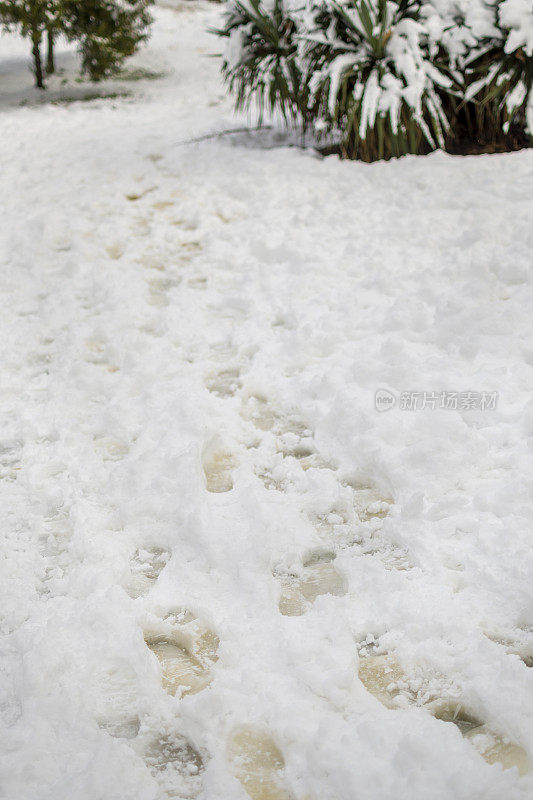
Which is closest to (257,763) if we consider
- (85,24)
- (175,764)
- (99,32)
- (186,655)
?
(175,764)

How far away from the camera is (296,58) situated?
471 cm

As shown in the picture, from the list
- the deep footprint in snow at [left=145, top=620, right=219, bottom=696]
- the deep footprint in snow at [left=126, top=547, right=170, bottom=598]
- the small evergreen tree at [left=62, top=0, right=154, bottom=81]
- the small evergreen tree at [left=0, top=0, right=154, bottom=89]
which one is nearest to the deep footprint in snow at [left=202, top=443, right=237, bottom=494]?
the deep footprint in snow at [left=126, top=547, right=170, bottom=598]

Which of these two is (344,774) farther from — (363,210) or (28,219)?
(28,219)

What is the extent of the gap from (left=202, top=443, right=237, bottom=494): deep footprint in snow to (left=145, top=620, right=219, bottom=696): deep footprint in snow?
0.58 meters

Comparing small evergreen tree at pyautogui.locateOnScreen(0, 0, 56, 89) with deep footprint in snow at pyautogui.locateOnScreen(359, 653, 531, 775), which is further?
small evergreen tree at pyautogui.locateOnScreen(0, 0, 56, 89)

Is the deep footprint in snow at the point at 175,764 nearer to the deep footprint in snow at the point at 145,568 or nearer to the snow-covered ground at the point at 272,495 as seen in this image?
the snow-covered ground at the point at 272,495

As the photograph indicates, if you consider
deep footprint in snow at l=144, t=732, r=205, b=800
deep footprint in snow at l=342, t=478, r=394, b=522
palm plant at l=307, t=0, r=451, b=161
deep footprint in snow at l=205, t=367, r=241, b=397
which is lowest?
deep footprint in snow at l=144, t=732, r=205, b=800

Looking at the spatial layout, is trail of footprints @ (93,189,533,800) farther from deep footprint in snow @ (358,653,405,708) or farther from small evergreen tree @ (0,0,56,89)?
small evergreen tree @ (0,0,56,89)

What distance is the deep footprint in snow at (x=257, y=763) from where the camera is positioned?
1.34 meters

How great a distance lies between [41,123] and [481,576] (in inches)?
248

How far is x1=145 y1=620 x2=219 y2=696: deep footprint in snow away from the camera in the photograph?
1.57 meters

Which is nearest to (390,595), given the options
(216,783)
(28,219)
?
(216,783)

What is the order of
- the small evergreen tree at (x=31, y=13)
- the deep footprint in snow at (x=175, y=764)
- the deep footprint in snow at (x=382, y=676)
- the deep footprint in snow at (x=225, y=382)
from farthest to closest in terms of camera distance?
the small evergreen tree at (x=31, y=13), the deep footprint in snow at (x=225, y=382), the deep footprint in snow at (x=382, y=676), the deep footprint in snow at (x=175, y=764)

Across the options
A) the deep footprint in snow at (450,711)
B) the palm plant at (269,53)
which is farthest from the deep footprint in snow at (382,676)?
the palm plant at (269,53)
